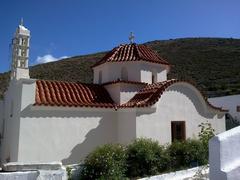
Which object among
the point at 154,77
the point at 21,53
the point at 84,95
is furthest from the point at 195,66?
the point at 21,53

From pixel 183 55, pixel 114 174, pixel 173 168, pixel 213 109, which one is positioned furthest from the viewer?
pixel 183 55

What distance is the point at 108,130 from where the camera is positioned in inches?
559

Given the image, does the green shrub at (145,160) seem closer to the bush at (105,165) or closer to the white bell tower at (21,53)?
the bush at (105,165)

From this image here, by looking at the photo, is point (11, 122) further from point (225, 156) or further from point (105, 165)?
point (225, 156)

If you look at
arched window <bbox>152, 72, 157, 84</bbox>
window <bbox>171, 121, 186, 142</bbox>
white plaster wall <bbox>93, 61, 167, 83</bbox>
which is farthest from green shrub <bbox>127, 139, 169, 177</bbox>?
arched window <bbox>152, 72, 157, 84</bbox>

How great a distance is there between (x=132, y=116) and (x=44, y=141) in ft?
12.6

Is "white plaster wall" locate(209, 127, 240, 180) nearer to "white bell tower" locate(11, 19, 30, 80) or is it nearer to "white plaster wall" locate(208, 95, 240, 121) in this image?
"white bell tower" locate(11, 19, 30, 80)

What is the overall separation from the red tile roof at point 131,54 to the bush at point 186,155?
5305mm

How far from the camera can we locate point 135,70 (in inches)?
627

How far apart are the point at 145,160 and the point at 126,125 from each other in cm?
291

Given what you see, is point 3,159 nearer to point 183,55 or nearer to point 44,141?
point 44,141

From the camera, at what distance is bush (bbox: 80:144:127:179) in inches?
399

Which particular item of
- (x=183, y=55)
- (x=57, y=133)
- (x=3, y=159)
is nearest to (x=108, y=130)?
(x=57, y=133)

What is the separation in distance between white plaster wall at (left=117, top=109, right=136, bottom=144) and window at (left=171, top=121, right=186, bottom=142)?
7.25 ft
